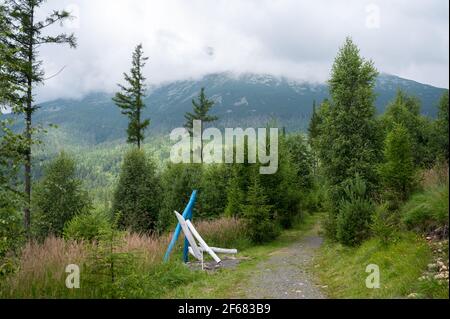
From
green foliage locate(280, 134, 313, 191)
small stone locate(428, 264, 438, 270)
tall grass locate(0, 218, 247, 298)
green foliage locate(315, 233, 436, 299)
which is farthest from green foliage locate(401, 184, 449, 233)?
green foliage locate(280, 134, 313, 191)

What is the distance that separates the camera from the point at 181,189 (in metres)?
30.1

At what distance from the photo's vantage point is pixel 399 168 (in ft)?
44.3

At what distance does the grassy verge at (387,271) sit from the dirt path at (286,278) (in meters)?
0.55

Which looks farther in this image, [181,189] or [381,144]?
[181,189]

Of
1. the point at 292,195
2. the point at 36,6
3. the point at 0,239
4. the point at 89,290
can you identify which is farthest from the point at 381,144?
the point at 36,6

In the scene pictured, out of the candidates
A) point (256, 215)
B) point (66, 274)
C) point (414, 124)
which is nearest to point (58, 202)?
point (256, 215)

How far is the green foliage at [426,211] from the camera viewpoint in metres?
8.27

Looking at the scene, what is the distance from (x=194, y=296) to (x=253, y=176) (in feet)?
41.6

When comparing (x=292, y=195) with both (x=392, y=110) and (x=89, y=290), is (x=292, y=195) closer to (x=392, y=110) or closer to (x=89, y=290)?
(x=392, y=110)

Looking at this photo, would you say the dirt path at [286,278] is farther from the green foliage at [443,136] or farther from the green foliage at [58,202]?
the green foliage at [58,202]

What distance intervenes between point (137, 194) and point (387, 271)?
84.5ft

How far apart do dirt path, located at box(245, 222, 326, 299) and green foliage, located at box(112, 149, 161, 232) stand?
16.7 metres

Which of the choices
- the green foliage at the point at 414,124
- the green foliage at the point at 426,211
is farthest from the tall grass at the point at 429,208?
the green foliage at the point at 414,124

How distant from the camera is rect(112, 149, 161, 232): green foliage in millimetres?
31156
